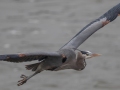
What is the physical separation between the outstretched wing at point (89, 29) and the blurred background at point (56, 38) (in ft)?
11.4

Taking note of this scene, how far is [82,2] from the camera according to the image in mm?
17391

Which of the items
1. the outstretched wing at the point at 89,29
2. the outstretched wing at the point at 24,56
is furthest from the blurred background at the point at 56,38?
the outstretched wing at the point at 24,56

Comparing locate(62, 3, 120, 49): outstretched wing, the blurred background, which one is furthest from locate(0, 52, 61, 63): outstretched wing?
the blurred background

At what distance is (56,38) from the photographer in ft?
45.9

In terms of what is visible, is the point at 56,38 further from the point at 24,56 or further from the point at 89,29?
the point at 24,56

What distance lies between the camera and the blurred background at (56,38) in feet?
38.4

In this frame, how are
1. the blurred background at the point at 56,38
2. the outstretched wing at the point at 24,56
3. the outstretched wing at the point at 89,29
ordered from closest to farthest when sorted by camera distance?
1. the outstretched wing at the point at 24,56
2. the outstretched wing at the point at 89,29
3. the blurred background at the point at 56,38

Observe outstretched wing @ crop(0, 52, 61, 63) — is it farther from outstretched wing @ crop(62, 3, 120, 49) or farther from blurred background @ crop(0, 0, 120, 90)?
blurred background @ crop(0, 0, 120, 90)

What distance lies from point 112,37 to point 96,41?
0.53 metres

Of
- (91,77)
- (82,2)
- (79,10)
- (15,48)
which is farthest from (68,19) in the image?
(91,77)

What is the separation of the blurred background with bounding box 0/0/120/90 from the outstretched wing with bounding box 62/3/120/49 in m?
3.48

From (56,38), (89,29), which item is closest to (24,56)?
(89,29)

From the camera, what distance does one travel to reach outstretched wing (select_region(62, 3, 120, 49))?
741 cm

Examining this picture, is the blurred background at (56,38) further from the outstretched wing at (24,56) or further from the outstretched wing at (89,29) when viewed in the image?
the outstretched wing at (24,56)
